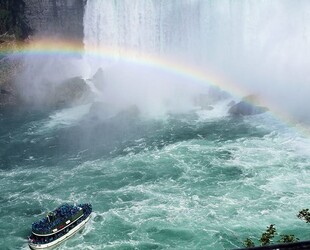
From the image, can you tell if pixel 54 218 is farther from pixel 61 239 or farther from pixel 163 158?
pixel 163 158

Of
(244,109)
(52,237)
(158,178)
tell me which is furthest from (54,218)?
(244,109)

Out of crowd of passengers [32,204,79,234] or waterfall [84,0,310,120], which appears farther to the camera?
waterfall [84,0,310,120]

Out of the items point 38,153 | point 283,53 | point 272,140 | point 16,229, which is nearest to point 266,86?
point 283,53

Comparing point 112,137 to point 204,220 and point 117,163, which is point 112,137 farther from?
point 204,220

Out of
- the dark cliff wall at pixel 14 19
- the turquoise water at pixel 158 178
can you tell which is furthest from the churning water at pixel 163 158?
the dark cliff wall at pixel 14 19

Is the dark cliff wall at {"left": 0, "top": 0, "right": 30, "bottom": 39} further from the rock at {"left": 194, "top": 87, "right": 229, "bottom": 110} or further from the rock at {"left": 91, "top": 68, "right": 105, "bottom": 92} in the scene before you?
the rock at {"left": 194, "top": 87, "right": 229, "bottom": 110}

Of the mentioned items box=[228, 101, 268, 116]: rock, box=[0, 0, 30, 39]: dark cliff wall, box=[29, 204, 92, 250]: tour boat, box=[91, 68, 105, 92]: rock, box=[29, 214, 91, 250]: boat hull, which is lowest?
box=[29, 214, 91, 250]: boat hull

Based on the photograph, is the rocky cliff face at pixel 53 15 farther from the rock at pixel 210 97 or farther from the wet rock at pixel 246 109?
the wet rock at pixel 246 109

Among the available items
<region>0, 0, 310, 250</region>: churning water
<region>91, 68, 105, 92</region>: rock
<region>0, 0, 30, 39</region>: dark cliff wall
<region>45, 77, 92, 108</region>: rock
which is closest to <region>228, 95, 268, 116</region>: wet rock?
<region>0, 0, 310, 250</region>: churning water
